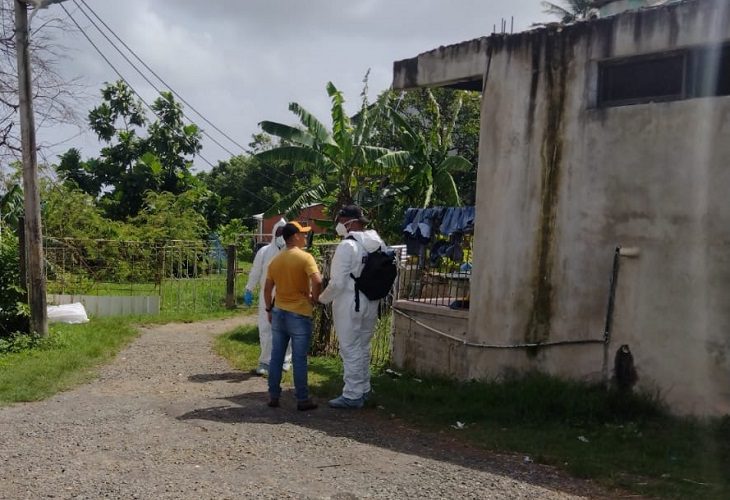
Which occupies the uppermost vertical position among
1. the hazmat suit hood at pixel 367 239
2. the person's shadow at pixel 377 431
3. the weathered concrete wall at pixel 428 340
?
the hazmat suit hood at pixel 367 239

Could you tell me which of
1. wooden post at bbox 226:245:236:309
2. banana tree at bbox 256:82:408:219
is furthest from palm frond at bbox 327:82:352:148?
wooden post at bbox 226:245:236:309

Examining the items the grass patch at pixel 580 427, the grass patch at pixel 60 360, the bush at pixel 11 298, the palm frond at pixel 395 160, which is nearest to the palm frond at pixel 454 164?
the palm frond at pixel 395 160

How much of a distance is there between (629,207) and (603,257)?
51 cm

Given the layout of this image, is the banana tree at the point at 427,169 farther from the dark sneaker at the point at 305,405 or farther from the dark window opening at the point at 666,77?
the dark sneaker at the point at 305,405

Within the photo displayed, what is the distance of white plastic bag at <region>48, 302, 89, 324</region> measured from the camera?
12.1m

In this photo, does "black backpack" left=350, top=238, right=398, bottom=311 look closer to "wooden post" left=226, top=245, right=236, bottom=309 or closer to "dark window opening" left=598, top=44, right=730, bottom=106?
"dark window opening" left=598, top=44, right=730, bottom=106

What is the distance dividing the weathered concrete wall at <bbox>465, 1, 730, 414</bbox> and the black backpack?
3.92ft

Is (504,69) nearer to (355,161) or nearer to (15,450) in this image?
(15,450)

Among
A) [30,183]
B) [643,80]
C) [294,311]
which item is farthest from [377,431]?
[30,183]

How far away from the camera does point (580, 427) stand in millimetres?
6102

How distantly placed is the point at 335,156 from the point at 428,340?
738cm

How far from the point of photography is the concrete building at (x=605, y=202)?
599cm

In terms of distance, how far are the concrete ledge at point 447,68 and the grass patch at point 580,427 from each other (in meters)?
3.26

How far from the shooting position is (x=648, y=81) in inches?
255
